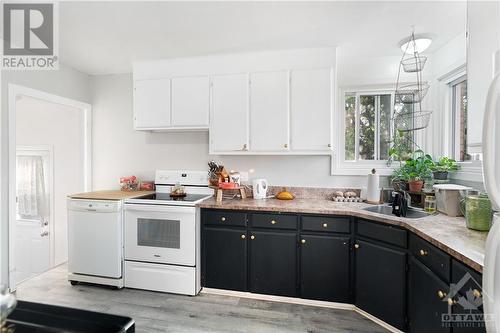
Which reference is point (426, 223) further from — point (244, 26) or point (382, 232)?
point (244, 26)

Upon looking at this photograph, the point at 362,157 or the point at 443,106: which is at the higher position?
the point at 443,106

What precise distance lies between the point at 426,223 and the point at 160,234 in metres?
2.32

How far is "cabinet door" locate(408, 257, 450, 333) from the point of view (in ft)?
4.72

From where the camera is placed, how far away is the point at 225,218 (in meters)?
2.47

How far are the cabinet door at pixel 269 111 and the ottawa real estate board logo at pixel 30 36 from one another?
181 cm

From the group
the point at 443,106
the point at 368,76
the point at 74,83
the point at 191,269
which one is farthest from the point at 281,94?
the point at 74,83

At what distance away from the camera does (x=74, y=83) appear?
10.6 feet

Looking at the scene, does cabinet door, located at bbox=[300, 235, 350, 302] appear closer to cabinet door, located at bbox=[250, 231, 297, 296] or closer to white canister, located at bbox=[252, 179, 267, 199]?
cabinet door, located at bbox=[250, 231, 297, 296]

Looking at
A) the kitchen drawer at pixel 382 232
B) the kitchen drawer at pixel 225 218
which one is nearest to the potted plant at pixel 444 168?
the kitchen drawer at pixel 382 232

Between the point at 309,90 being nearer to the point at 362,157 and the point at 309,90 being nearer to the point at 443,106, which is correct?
the point at 362,157

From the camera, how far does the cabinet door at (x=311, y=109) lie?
2.55 meters

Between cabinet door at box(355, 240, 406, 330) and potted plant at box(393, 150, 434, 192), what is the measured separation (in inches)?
31.7

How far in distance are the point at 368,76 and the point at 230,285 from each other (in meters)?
2.70

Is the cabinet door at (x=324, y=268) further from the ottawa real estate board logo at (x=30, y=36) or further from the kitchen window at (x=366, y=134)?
the ottawa real estate board logo at (x=30, y=36)
